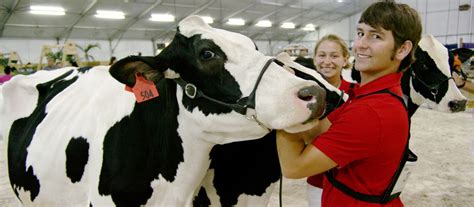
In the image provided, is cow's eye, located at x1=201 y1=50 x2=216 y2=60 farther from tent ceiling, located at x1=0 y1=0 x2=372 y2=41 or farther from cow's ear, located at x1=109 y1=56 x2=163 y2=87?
tent ceiling, located at x1=0 y1=0 x2=372 y2=41

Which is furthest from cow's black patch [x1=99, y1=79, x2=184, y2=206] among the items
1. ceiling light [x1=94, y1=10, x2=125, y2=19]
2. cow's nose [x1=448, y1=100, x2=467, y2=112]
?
ceiling light [x1=94, y1=10, x2=125, y2=19]

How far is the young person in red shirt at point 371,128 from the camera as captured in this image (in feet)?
3.97

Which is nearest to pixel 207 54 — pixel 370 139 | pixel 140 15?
pixel 370 139

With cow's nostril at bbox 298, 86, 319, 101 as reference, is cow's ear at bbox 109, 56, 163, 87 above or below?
above

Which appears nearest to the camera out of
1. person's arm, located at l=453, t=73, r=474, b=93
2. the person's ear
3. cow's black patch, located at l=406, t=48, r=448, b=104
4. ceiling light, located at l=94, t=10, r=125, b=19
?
the person's ear

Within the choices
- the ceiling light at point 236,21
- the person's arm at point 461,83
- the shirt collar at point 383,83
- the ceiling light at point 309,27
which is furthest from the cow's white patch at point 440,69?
the ceiling light at point 309,27

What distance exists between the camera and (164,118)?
5.40ft

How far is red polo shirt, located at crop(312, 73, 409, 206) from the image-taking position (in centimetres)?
120

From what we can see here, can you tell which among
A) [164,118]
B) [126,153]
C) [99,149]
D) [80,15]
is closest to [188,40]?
[164,118]

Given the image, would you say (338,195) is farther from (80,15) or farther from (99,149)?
(80,15)

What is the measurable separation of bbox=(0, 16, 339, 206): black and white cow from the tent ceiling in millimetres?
16091

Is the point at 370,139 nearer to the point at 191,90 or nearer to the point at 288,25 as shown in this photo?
the point at 191,90

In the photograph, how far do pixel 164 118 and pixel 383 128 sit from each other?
93 centimetres

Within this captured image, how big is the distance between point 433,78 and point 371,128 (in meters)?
2.60
